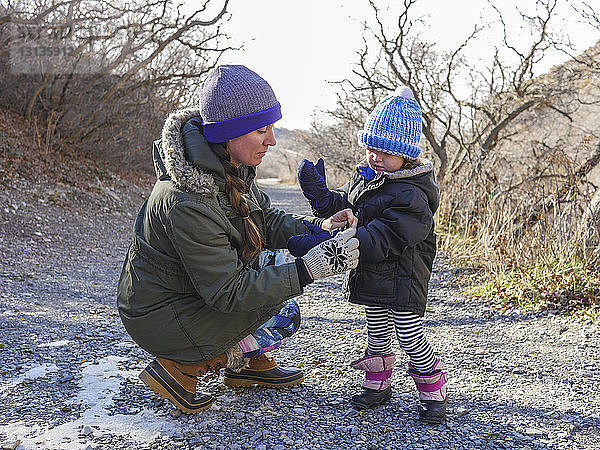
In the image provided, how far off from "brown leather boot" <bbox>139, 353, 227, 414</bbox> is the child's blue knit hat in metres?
1.35

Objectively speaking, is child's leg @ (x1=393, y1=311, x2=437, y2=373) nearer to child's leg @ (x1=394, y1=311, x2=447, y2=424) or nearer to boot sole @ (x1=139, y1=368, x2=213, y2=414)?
child's leg @ (x1=394, y1=311, x2=447, y2=424)

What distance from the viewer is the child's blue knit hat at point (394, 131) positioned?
2.84 metres

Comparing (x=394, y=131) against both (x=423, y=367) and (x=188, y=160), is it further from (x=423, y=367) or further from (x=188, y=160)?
(x=423, y=367)

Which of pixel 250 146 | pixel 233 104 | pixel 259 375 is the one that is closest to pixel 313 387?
pixel 259 375

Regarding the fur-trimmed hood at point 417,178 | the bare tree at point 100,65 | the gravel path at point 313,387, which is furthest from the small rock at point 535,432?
the bare tree at point 100,65

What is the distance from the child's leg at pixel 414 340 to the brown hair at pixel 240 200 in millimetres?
768

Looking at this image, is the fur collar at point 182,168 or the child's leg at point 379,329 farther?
the child's leg at point 379,329

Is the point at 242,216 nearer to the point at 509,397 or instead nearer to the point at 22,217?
the point at 509,397

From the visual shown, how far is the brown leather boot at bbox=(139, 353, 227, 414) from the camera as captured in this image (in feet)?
9.22

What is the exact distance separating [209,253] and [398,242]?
0.86 m

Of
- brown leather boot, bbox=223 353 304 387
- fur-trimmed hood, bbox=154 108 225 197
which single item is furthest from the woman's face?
brown leather boot, bbox=223 353 304 387

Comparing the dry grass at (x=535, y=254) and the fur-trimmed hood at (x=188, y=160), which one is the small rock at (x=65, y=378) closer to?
the fur-trimmed hood at (x=188, y=160)

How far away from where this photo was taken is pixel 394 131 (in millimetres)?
2844

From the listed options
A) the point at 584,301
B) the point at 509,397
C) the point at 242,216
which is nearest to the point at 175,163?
the point at 242,216
